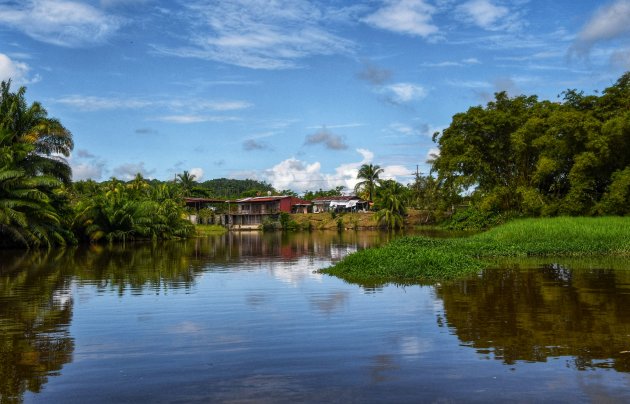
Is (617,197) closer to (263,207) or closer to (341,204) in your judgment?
(263,207)

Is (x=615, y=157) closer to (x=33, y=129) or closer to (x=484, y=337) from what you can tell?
(x=484, y=337)

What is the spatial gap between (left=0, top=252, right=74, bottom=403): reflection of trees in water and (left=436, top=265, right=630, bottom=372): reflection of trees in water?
6.25m

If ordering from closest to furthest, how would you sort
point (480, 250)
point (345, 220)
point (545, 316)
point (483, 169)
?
point (545, 316)
point (480, 250)
point (483, 169)
point (345, 220)

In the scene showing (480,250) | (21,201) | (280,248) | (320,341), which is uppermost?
(21,201)

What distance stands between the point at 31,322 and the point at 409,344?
7550mm

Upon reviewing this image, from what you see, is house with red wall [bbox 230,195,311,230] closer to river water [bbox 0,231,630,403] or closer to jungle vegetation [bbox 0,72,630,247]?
jungle vegetation [bbox 0,72,630,247]

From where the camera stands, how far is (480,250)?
24328 mm

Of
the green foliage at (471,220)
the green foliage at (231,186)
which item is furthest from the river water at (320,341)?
the green foliage at (231,186)

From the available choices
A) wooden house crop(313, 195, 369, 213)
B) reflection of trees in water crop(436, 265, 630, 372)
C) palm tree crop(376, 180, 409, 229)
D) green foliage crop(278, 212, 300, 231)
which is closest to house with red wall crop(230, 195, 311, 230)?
green foliage crop(278, 212, 300, 231)

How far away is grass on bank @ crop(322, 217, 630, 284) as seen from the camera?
17.3 meters

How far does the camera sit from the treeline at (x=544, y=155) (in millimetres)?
31562

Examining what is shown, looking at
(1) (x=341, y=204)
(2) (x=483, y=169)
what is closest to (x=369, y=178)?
(1) (x=341, y=204)

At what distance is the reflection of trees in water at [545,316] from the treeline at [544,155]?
16754 mm

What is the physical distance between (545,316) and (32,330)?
9.72m
